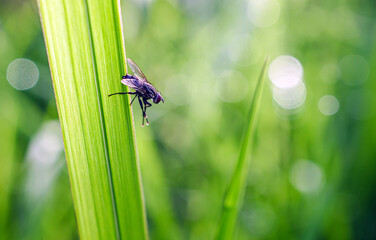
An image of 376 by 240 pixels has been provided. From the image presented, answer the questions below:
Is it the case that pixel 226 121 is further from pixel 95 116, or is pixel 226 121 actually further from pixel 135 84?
pixel 95 116

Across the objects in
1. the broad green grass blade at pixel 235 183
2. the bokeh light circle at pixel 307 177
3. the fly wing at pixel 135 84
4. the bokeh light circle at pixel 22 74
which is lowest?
the bokeh light circle at pixel 307 177

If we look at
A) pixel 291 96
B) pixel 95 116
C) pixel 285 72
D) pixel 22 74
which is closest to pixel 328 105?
pixel 291 96

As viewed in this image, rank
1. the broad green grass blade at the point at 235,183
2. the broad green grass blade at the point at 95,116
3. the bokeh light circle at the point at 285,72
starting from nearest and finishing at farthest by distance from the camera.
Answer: the broad green grass blade at the point at 95,116 → the broad green grass blade at the point at 235,183 → the bokeh light circle at the point at 285,72

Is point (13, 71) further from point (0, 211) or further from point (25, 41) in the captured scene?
point (0, 211)

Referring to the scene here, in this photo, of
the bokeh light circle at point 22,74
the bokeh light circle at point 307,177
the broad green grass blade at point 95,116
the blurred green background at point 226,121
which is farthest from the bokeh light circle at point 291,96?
the bokeh light circle at point 22,74

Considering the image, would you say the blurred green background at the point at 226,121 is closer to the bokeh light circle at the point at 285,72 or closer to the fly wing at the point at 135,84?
the bokeh light circle at the point at 285,72

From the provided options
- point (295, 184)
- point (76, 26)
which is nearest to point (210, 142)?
point (295, 184)

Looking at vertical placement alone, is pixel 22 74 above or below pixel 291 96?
above
